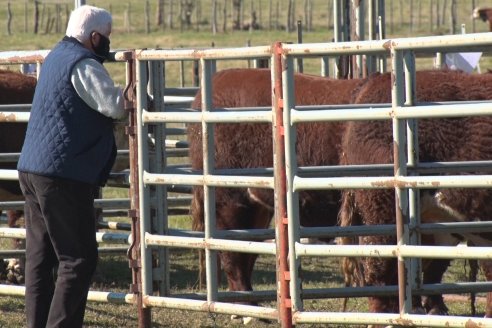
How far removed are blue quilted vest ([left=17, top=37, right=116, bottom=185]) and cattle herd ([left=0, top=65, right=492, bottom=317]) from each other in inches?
87.2

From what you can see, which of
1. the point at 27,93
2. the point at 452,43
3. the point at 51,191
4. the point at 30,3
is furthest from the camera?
the point at 30,3

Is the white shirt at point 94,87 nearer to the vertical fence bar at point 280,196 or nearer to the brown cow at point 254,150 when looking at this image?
the vertical fence bar at point 280,196

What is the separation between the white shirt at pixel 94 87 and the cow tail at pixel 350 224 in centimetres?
228

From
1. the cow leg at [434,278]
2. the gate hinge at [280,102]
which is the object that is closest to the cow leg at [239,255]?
the cow leg at [434,278]

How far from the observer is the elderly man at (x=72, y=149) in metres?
6.07

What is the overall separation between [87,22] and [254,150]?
305 centimetres

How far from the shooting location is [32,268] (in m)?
6.43

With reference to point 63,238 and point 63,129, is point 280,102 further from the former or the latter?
point 63,238

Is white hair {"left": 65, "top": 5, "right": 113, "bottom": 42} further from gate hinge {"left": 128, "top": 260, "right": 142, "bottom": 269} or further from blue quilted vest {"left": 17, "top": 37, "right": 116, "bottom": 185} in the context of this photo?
gate hinge {"left": 128, "top": 260, "right": 142, "bottom": 269}

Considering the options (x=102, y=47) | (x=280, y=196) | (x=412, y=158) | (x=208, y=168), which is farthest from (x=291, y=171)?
(x=102, y=47)

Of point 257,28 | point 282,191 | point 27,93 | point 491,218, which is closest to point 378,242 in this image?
point 491,218

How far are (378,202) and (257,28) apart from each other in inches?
1579

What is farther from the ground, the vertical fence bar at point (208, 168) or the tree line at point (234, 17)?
the tree line at point (234, 17)

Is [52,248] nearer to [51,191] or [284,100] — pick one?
[51,191]
